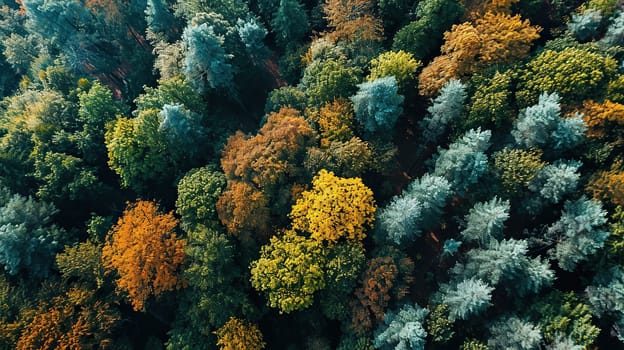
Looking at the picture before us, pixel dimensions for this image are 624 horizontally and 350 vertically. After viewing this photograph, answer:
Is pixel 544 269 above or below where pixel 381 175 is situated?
below

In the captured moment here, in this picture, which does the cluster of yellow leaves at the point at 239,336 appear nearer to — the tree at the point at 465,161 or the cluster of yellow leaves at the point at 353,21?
the tree at the point at 465,161

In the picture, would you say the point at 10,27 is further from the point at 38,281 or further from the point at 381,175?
the point at 381,175

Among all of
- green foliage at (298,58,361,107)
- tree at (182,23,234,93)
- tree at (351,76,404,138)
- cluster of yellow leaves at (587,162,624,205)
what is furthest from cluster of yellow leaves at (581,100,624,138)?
tree at (182,23,234,93)

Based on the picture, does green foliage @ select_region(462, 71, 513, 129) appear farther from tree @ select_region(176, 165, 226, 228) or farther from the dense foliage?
tree @ select_region(176, 165, 226, 228)

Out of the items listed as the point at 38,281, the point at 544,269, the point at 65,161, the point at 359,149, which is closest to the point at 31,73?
the point at 65,161

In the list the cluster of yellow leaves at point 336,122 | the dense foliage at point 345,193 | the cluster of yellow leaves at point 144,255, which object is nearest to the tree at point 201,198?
the dense foliage at point 345,193

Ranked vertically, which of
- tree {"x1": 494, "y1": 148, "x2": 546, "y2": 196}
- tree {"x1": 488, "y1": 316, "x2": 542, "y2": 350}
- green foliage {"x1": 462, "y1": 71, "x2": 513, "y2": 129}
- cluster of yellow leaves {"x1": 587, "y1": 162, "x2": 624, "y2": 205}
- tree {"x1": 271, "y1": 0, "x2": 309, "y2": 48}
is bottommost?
tree {"x1": 488, "y1": 316, "x2": 542, "y2": 350}
